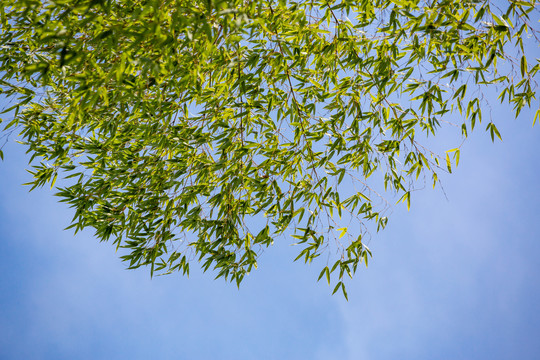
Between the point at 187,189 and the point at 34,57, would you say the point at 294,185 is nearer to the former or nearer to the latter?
the point at 187,189

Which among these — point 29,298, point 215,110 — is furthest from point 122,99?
point 29,298

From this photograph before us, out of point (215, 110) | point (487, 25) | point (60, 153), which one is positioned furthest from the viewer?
point (60, 153)

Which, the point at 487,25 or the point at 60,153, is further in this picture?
the point at 60,153

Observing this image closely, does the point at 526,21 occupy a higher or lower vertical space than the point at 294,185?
higher

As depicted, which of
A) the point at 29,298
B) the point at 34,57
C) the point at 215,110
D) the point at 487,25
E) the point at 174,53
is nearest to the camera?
the point at 174,53

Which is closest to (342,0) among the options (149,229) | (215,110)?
(215,110)

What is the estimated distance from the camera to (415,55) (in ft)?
8.46

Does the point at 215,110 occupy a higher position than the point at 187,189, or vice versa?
the point at 215,110

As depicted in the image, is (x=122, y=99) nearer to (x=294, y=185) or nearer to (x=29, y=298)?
(x=294, y=185)

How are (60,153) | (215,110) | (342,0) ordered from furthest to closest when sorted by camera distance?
(60,153), (215,110), (342,0)

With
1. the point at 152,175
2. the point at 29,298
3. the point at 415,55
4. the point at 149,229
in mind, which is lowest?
the point at 149,229

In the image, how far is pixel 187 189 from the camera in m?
2.81

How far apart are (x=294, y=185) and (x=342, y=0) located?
3.97 ft

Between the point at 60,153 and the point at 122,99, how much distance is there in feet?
3.96
